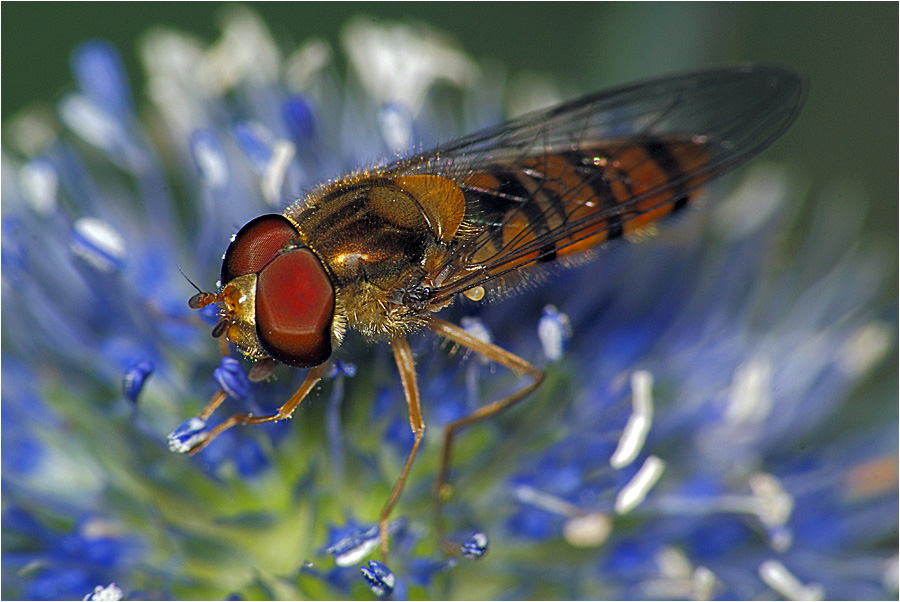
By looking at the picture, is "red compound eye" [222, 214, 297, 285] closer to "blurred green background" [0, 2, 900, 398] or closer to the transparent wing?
the transparent wing

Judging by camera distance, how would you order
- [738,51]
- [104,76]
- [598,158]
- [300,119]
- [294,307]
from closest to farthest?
[294,307], [598,158], [300,119], [104,76], [738,51]

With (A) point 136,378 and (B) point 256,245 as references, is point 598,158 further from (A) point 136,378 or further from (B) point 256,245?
(A) point 136,378

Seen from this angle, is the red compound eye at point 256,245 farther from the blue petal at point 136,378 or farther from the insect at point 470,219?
the blue petal at point 136,378

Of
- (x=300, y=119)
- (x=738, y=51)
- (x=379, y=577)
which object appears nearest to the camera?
(x=379, y=577)

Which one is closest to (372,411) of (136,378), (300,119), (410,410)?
(410,410)

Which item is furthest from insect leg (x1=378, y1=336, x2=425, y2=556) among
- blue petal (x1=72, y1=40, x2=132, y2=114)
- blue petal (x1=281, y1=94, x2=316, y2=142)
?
blue petal (x1=72, y1=40, x2=132, y2=114)

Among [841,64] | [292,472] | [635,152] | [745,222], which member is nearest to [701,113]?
[635,152]

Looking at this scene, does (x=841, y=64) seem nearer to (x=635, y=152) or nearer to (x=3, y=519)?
(x=635, y=152)

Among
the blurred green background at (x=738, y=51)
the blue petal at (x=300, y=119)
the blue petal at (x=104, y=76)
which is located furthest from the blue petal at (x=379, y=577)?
the blurred green background at (x=738, y=51)
